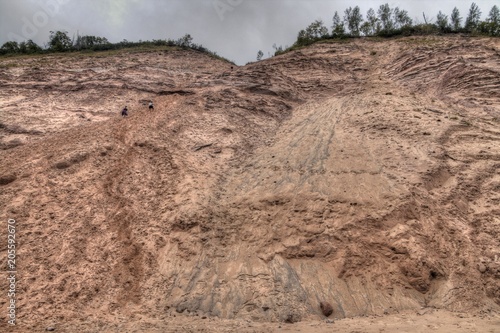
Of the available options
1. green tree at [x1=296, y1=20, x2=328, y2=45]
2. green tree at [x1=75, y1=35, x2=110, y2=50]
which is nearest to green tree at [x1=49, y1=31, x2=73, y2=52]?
green tree at [x1=75, y1=35, x2=110, y2=50]

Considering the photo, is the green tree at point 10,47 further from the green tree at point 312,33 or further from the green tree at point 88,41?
the green tree at point 312,33

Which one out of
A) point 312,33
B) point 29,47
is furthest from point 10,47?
point 312,33

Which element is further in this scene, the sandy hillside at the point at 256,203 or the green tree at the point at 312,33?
the green tree at the point at 312,33

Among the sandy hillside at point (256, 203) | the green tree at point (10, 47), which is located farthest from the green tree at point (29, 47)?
the sandy hillside at point (256, 203)

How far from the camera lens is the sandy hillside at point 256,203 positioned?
695 centimetres

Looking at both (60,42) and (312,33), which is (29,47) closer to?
(60,42)

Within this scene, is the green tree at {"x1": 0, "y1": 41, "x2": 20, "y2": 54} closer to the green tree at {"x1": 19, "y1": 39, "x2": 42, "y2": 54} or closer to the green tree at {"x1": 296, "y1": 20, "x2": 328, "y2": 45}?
the green tree at {"x1": 19, "y1": 39, "x2": 42, "y2": 54}

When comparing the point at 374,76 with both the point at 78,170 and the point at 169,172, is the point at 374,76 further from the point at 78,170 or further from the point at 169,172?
the point at 78,170

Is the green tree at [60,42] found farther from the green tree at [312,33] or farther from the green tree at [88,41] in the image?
the green tree at [312,33]

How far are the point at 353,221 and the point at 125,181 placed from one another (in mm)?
6218

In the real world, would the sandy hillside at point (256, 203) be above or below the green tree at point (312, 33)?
below

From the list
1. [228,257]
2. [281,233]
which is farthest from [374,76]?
[228,257]

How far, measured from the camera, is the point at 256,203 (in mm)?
9594

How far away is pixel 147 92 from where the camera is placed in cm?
1644
